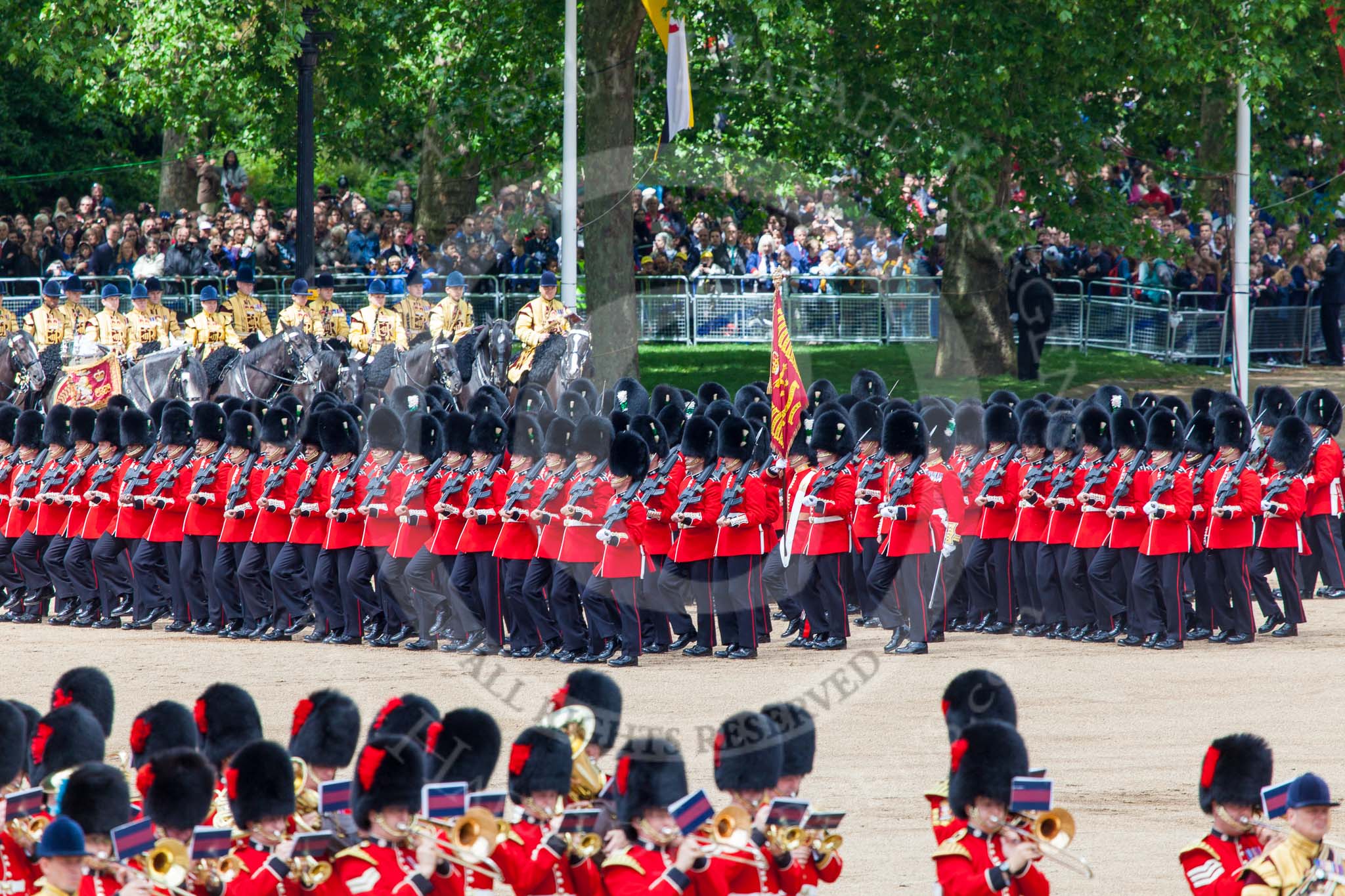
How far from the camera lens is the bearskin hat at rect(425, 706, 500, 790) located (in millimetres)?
6137

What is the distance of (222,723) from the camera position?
6.57 m

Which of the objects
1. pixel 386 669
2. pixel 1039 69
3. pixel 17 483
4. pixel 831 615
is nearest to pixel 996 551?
pixel 831 615

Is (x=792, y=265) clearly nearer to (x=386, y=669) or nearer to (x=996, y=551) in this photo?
(x=996, y=551)

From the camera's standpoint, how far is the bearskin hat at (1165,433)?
11828mm

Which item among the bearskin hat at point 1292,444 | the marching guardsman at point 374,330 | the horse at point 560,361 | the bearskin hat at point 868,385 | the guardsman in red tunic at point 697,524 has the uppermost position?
the marching guardsman at point 374,330

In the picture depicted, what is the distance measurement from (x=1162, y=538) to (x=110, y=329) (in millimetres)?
10097

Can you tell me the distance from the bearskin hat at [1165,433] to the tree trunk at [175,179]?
16.6 m

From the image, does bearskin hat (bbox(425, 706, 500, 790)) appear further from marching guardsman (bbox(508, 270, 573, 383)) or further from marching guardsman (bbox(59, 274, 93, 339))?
marching guardsman (bbox(59, 274, 93, 339))

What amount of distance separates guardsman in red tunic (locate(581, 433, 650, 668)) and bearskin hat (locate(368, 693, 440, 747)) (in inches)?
187

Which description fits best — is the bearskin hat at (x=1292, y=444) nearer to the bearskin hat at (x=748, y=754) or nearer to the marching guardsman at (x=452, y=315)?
the bearskin hat at (x=748, y=754)

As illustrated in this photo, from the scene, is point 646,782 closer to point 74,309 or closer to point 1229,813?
point 1229,813

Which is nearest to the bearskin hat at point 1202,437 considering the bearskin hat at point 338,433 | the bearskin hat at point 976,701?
the bearskin hat at point 338,433

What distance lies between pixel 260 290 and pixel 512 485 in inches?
388

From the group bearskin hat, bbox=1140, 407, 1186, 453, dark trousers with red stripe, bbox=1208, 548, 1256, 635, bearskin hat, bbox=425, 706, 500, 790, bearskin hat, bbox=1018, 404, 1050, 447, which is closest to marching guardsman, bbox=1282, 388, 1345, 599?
dark trousers with red stripe, bbox=1208, 548, 1256, 635
